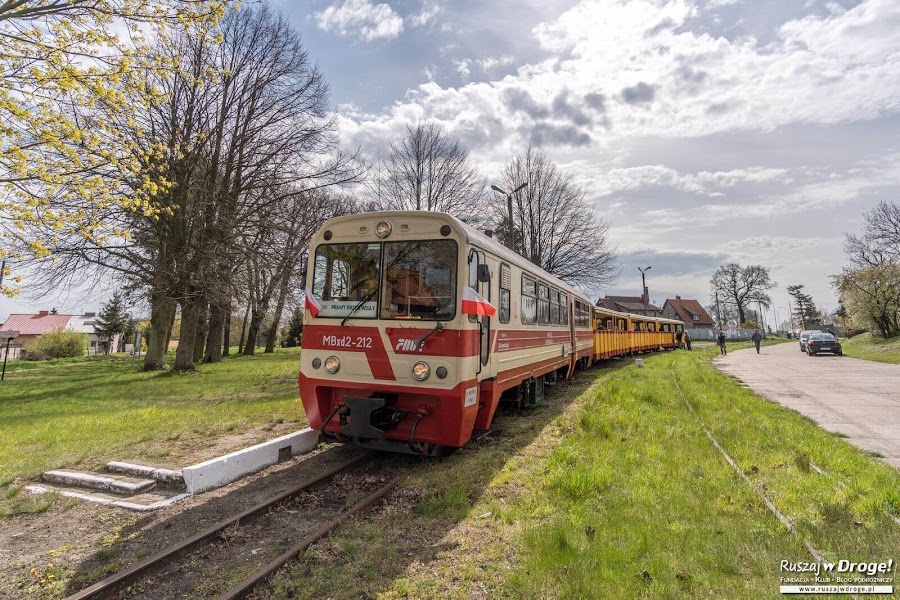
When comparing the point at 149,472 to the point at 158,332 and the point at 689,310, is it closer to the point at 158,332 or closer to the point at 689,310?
the point at 158,332

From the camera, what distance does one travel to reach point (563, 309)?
1166 centimetres

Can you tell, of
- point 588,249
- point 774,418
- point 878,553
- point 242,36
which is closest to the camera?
point 878,553

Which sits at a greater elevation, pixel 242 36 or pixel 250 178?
pixel 242 36

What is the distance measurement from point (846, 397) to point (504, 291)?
34.0 ft

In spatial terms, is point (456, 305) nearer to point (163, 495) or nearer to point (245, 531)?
point (245, 531)

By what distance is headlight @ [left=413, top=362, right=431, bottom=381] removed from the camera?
515 centimetres

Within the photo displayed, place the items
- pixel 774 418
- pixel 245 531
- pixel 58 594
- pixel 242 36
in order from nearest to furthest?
pixel 58 594
pixel 245 531
pixel 774 418
pixel 242 36

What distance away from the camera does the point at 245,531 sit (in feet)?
13.1

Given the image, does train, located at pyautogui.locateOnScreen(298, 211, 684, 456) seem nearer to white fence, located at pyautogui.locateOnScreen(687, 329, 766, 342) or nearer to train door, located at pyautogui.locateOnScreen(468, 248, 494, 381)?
train door, located at pyautogui.locateOnScreen(468, 248, 494, 381)

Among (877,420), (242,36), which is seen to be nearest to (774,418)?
(877,420)

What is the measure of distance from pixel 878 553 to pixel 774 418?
5.63m

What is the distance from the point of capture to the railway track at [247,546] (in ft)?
10.1

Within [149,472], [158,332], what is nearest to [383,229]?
[149,472]

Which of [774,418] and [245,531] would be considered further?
[774,418]
